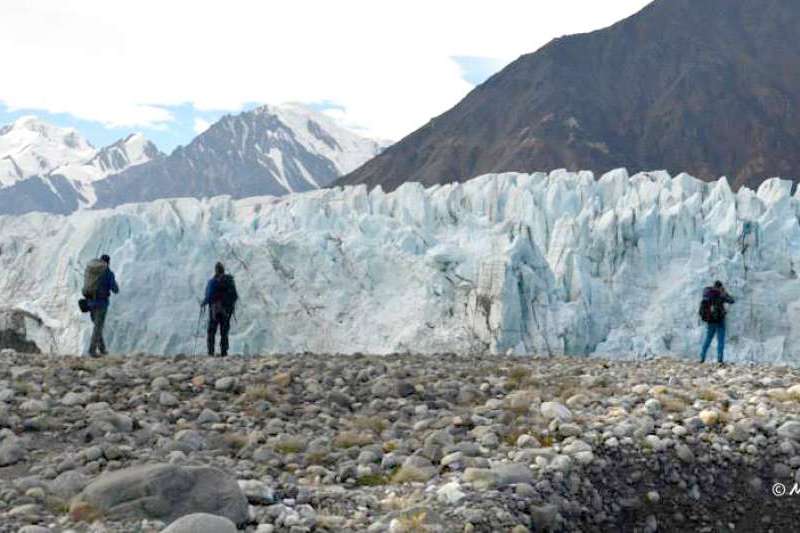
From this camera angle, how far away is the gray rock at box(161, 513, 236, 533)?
13.3ft

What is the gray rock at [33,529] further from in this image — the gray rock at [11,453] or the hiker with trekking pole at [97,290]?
the hiker with trekking pole at [97,290]

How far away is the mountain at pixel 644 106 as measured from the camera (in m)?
140

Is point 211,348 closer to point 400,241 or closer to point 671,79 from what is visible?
point 400,241

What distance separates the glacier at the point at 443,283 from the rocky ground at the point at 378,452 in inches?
785

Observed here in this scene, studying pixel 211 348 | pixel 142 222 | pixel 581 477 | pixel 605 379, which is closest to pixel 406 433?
pixel 581 477

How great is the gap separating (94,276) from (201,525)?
8852mm

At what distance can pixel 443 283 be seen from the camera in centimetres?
3219

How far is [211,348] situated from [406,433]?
6680 millimetres

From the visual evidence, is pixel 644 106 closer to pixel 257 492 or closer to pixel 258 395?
pixel 258 395

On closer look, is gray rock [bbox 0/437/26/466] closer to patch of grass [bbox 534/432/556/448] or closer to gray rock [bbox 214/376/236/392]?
gray rock [bbox 214/376/236/392]

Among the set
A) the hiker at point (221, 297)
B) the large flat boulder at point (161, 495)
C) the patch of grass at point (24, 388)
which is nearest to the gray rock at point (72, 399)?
the patch of grass at point (24, 388)

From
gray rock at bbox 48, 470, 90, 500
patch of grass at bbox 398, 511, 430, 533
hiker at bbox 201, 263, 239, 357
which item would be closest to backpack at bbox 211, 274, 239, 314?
hiker at bbox 201, 263, 239, 357

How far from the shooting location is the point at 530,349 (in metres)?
31.8

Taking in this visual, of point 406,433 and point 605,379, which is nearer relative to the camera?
point 406,433
